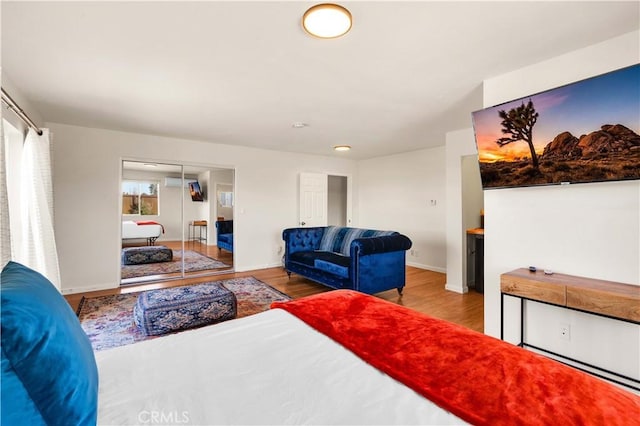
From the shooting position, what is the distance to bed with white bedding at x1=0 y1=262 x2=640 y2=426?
2.42 feet

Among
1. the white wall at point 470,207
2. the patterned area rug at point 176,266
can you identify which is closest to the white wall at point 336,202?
the patterned area rug at point 176,266

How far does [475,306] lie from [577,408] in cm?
322

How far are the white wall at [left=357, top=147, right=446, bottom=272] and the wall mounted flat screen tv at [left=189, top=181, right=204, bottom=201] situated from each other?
3.86 metres

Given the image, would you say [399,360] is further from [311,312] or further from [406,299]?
[406,299]

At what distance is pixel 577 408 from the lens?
93 centimetres

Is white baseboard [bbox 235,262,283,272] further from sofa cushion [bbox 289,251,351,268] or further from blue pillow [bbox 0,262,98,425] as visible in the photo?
blue pillow [bbox 0,262,98,425]

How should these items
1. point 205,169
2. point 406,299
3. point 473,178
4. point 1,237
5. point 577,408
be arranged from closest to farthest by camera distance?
point 577,408, point 1,237, point 406,299, point 473,178, point 205,169

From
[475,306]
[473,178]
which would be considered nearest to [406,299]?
[475,306]

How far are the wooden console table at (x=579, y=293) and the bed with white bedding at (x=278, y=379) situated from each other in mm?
1051

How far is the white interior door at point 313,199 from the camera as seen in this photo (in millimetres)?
6402

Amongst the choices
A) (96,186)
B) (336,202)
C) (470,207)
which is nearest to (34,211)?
(96,186)

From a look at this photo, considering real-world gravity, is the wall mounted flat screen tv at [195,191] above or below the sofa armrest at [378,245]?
above

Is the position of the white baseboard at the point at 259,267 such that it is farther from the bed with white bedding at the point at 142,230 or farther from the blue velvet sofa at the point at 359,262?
the bed with white bedding at the point at 142,230

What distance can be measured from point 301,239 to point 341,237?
0.72m
